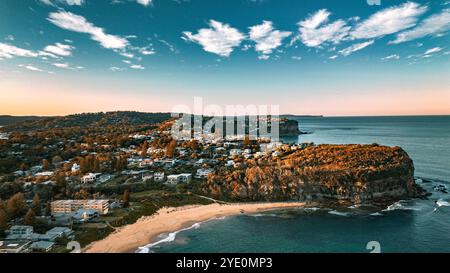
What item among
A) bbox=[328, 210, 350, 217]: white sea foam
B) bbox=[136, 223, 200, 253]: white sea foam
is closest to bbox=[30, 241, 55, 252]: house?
bbox=[136, 223, 200, 253]: white sea foam

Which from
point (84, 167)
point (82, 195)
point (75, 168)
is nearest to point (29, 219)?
point (82, 195)

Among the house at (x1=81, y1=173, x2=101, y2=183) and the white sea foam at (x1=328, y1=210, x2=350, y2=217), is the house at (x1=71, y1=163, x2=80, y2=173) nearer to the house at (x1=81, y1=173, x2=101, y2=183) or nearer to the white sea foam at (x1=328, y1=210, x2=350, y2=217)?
the house at (x1=81, y1=173, x2=101, y2=183)

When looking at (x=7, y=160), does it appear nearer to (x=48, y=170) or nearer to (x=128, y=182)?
(x=48, y=170)

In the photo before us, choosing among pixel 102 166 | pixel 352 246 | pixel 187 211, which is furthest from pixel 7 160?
pixel 352 246

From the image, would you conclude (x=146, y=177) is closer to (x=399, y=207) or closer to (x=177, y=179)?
(x=177, y=179)

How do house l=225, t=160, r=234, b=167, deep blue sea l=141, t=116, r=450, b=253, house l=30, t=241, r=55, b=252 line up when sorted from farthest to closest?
house l=225, t=160, r=234, b=167 → deep blue sea l=141, t=116, r=450, b=253 → house l=30, t=241, r=55, b=252

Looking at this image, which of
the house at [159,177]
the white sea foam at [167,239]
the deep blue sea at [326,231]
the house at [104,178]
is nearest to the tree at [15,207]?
the white sea foam at [167,239]
